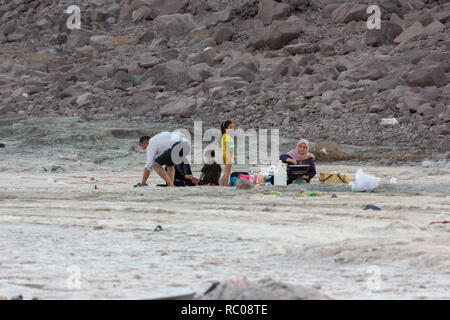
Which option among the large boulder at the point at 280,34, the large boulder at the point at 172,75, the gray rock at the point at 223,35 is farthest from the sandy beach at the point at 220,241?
the gray rock at the point at 223,35

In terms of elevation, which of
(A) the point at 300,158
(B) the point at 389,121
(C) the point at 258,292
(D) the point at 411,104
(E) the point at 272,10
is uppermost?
(E) the point at 272,10

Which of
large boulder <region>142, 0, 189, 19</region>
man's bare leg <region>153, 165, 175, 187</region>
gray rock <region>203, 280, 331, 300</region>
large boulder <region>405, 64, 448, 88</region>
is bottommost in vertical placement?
gray rock <region>203, 280, 331, 300</region>

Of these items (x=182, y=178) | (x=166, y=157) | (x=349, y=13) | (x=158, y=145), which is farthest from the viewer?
(x=349, y=13)

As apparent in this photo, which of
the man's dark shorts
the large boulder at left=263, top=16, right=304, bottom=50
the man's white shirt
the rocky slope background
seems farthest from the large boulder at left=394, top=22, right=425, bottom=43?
the man's dark shorts

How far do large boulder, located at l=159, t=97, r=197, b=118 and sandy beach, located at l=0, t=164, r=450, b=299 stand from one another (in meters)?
10.7

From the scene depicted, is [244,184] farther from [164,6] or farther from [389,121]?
[164,6]

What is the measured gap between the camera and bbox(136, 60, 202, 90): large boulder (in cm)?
2336

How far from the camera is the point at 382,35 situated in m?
24.3

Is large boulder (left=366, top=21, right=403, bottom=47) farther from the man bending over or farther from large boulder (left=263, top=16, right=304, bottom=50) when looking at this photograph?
the man bending over

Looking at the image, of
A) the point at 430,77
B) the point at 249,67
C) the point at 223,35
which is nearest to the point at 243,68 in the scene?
the point at 249,67

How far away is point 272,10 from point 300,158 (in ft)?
60.3

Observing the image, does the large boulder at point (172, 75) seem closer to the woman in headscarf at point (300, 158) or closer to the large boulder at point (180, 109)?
the large boulder at point (180, 109)

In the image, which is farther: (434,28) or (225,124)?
(434,28)
